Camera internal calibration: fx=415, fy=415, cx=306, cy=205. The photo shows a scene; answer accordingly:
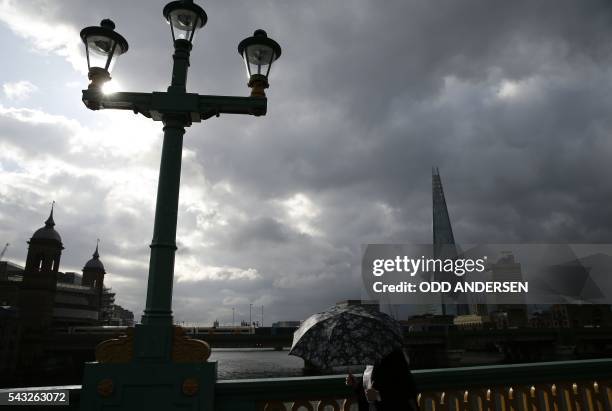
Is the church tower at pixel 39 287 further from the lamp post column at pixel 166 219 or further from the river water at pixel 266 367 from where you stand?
the lamp post column at pixel 166 219

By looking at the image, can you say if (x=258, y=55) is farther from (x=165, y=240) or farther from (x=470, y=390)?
(x=470, y=390)

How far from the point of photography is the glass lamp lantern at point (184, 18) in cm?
532

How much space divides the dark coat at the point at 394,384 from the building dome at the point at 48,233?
3245 inches

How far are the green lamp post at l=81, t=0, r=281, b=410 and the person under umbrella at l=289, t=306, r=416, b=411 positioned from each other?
128cm

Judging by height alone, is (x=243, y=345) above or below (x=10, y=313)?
below

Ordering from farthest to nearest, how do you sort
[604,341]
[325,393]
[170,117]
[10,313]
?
[604,341]
[10,313]
[170,117]
[325,393]

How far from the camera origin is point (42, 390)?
13.6 feet

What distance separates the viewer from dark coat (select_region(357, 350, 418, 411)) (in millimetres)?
3965

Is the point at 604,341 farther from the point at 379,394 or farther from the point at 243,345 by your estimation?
the point at 379,394

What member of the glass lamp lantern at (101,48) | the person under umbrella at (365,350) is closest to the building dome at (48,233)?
the glass lamp lantern at (101,48)

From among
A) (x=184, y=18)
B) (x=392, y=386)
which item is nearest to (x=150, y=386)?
(x=392, y=386)

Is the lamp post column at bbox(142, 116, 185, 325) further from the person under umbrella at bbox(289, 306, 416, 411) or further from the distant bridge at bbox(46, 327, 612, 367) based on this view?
the distant bridge at bbox(46, 327, 612, 367)

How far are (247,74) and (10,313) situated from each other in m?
66.6

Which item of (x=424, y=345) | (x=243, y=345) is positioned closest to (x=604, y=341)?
(x=424, y=345)
